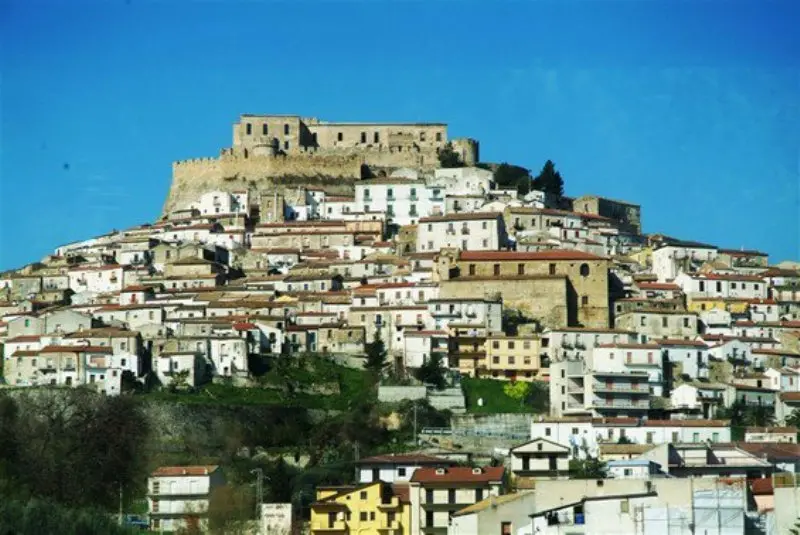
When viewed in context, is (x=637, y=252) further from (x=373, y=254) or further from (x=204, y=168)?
(x=204, y=168)

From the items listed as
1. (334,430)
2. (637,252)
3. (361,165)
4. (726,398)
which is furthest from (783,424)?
(361,165)

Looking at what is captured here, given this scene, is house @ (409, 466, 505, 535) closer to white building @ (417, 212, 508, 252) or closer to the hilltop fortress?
white building @ (417, 212, 508, 252)

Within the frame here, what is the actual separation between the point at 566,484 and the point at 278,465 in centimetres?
2273

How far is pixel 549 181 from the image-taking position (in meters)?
101

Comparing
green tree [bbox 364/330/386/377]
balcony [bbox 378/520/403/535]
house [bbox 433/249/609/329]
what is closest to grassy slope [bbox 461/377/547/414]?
green tree [bbox 364/330/386/377]

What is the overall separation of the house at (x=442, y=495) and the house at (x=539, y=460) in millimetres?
4016

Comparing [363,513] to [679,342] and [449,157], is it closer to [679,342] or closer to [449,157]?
[679,342]

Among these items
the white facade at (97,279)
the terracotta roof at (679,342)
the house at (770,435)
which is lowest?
the house at (770,435)

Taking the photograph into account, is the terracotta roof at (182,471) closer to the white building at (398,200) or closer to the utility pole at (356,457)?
the utility pole at (356,457)

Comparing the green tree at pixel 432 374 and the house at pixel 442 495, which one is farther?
the green tree at pixel 432 374

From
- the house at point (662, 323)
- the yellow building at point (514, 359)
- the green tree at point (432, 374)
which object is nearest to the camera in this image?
the green tree at point (432, 374)

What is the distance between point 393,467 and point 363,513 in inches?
238

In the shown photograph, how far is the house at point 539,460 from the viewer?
55.6 m

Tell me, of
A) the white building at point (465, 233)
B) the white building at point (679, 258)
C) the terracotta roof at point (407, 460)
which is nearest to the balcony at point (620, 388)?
the terracotta roof at point (407, 460)
